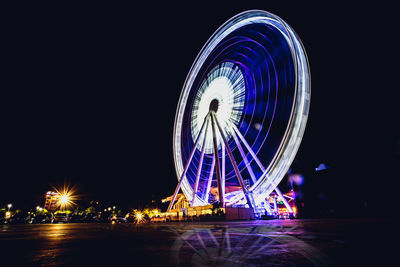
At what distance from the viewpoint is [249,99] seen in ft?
80.2

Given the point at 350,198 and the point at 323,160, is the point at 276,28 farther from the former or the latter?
the point at 323,160

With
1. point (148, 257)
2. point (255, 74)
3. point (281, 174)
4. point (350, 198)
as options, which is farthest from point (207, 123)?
point (148, 257)

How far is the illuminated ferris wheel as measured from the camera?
18.4m

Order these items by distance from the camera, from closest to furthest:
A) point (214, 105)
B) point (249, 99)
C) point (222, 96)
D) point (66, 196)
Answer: point (249, 99), point (222, 96), point (214, 105), point (66, 196)

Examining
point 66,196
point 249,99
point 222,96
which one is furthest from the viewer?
point 66,196

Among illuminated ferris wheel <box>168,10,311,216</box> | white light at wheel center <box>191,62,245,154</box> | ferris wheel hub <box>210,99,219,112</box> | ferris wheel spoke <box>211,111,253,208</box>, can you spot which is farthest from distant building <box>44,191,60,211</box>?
ferris wheel spoke <box>211,111,253,208</box>

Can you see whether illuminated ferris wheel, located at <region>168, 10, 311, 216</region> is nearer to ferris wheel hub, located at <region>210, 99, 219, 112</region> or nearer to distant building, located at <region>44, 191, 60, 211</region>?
ferris wheel hub, located at <region>210, 99, 219, 112</region>

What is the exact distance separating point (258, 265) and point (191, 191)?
96.1 ft

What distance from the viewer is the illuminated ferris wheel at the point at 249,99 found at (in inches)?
725

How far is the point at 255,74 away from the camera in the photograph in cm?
2452

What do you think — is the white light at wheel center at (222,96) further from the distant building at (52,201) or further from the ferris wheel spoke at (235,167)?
the distant building at (52,201)

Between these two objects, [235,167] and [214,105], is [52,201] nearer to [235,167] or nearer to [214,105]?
[214,105]

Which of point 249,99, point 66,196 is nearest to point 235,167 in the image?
point 249,99

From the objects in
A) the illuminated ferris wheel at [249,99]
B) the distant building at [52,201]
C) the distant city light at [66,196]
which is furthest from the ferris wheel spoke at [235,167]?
the distant building at [52,201]
